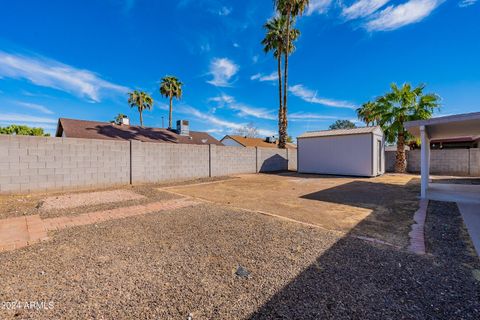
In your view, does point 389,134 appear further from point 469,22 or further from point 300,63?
point 300,63

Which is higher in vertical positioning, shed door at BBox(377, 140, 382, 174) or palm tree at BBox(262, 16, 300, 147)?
palm tree at BBox(262, 16, 300, 147)

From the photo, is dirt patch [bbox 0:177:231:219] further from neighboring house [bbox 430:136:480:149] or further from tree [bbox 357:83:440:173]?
neighboring house [bbox 430:136:480:149]

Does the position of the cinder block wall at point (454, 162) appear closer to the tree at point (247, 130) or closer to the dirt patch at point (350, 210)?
the dirt patch at point (350, 210)

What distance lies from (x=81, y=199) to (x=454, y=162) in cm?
2080

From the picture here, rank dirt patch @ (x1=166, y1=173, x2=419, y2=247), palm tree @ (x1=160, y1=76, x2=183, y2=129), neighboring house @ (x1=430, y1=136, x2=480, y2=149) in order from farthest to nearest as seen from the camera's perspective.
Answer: palm tree @ (x1=160, y1=76, x2=183, y2=129) → neighboring house @ (x1=430, y1=136, x2=480, y2=149) → dirt patch @ (x1=166, y1=173, x2=419, y2=247)

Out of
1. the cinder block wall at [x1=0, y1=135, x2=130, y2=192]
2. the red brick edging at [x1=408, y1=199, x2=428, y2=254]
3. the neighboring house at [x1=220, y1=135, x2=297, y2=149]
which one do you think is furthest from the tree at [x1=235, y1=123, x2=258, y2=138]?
the red brick edging at [x1=408, y1=199, x2=428, y2=254]

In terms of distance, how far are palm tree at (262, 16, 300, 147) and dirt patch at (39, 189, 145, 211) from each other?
1341 cm

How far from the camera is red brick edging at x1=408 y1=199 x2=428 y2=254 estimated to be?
3.21 metres

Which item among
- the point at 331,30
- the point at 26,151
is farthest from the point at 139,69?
the point at 331,30

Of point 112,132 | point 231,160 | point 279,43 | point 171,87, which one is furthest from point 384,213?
point 171,87

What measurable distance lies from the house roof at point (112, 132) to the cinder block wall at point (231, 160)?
6.50 meters

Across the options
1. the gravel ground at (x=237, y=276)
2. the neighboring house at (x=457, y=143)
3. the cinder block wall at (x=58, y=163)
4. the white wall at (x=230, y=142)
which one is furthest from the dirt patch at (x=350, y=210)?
the white wall at (x=230, y=142)

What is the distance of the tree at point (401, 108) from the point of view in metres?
13.1

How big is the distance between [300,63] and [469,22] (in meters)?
11.7
